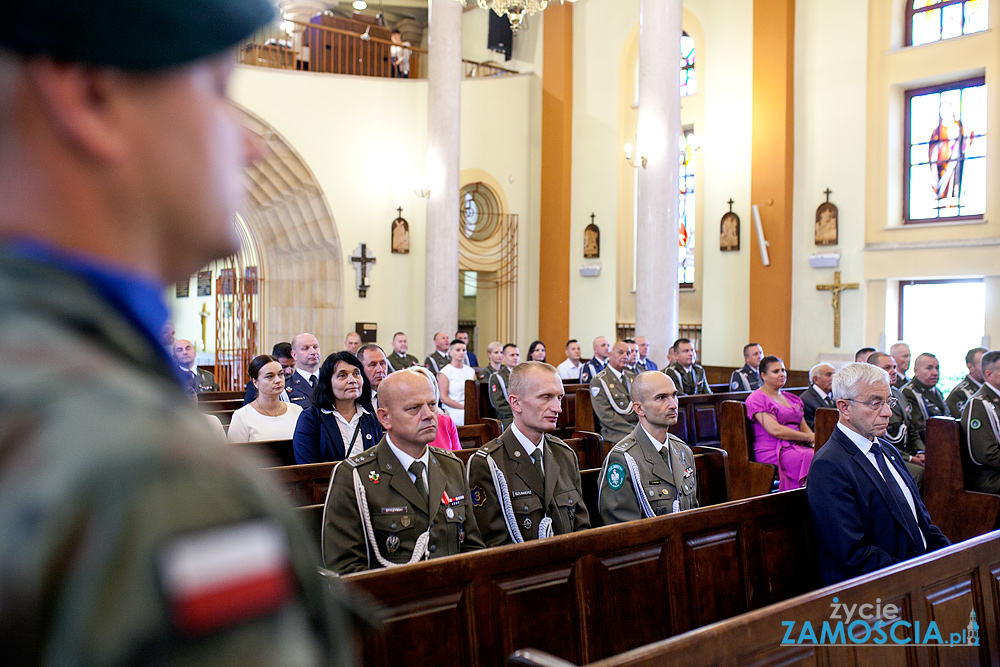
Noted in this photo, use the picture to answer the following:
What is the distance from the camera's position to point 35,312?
0.42 metres

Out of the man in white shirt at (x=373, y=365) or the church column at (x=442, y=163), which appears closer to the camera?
the man in white shirt at (x=373, y=365)

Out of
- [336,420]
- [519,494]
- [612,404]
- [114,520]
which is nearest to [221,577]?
[114,520]

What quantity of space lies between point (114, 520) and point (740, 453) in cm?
683

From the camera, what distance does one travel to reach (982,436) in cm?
558

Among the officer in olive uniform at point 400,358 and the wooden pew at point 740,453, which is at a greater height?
the officer in olive uniform at point 400,358

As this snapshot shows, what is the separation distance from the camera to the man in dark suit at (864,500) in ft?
11.5

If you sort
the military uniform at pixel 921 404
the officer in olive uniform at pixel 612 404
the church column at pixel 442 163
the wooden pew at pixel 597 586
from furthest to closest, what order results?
the church column at pixel 442 163 → the officer in olive uniform at pixel 612 404 → the military uniform at pixel 921 404 → the wooden pew at pixel 597 586

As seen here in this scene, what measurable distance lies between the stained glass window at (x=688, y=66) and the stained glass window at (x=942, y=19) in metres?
3.38

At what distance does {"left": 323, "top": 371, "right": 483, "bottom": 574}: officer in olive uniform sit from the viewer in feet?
10.2

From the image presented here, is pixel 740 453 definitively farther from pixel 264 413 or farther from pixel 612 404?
pixel 264 413

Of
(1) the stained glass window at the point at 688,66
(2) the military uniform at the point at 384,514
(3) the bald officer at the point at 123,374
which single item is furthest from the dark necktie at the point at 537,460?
(1) the stained glass window at the point at 688,66

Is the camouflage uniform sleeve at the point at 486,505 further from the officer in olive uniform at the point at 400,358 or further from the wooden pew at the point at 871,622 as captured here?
the officer in olive uniform at the point at 400,358

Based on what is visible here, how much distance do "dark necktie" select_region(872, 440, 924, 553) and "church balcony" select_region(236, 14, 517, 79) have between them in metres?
11.8

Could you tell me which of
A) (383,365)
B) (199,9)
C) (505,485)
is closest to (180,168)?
(199,9)
